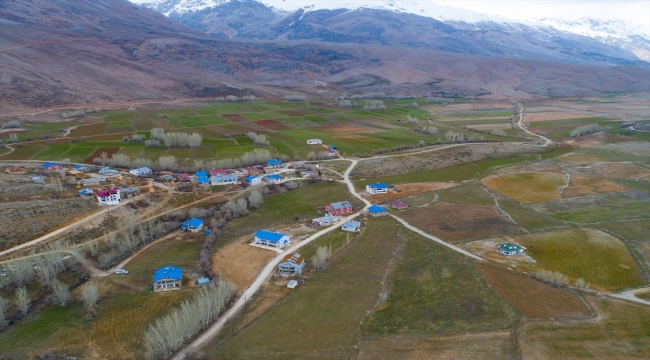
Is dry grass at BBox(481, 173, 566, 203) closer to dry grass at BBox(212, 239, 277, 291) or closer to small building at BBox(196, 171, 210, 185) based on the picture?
dry grass at BBox(212, 239, 277, 291)

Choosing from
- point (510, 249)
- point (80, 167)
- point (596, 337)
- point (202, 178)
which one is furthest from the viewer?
point (80, 167)

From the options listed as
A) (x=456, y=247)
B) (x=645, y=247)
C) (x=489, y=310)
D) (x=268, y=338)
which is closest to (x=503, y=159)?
(x=645, y=247)

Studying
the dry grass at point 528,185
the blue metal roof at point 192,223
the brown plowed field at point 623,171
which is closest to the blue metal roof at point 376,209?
the dry grass at point 528,185

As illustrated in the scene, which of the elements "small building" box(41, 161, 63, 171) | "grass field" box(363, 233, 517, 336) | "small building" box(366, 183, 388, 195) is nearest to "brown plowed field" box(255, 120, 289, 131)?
"small building" box(366, 183, 388, 195)

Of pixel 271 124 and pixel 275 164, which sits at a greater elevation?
pixel 271 124

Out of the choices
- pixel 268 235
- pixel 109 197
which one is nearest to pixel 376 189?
pixel 268 235

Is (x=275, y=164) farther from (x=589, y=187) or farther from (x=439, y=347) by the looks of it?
(x=589, y=187)
